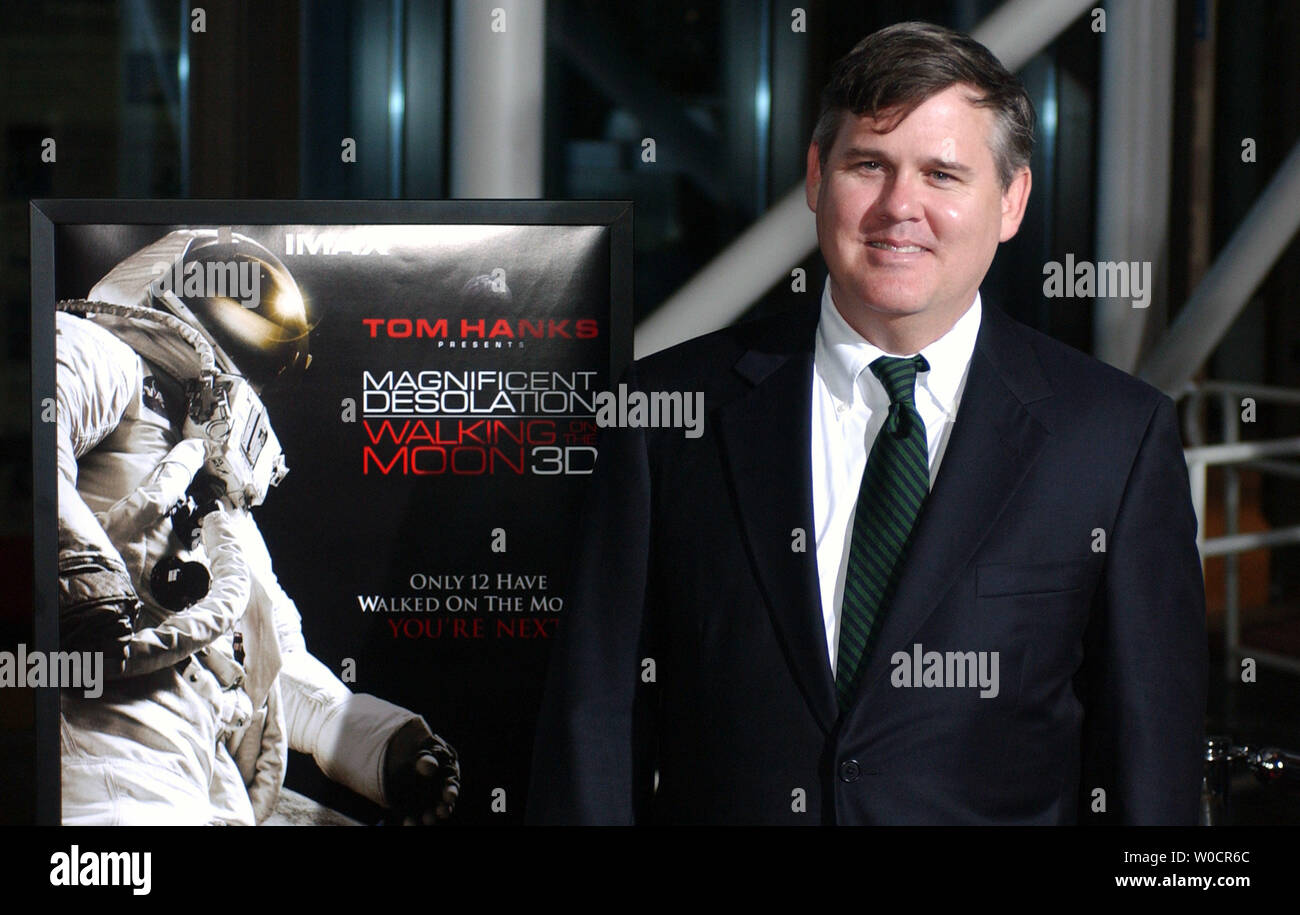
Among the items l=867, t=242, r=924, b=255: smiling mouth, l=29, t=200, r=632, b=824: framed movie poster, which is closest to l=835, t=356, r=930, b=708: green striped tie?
l=867, t=242, r=924, b=255: smiling mouth

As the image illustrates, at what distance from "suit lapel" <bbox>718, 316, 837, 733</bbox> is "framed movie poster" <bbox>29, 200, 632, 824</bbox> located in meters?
0.32

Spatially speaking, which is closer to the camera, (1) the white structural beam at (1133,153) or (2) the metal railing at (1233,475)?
(1) the white structural beam at (1133,153)

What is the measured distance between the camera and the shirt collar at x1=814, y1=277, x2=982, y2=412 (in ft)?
5.78

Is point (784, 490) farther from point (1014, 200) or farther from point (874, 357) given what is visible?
point (1014, 200)

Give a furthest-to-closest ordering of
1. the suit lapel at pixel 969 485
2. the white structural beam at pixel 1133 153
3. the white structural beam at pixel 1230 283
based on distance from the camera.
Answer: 1. the white structural beam at pixel 1133 153
2. the white structural beam at pixel 1230 283
3. the suit lapel at pixel 969 485

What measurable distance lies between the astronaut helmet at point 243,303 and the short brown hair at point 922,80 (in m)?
0.86

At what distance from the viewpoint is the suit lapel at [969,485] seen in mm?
1642

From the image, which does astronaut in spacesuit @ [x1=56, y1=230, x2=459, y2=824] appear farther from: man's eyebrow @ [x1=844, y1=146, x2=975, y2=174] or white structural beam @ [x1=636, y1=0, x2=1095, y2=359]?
man's eyebrow @ [x1=844, y1=146, x2=975, y2=174]

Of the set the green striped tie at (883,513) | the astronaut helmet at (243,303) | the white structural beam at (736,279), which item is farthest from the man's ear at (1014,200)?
the astronaut helmet at (243,303)

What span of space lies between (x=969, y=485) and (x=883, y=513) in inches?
4.5

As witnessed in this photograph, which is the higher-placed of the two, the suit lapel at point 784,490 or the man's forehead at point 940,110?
the man's forehead at point 940,110

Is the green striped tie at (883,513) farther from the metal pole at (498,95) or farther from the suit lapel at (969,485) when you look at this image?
the metal pole at (498,95)

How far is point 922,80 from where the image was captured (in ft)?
5.40
